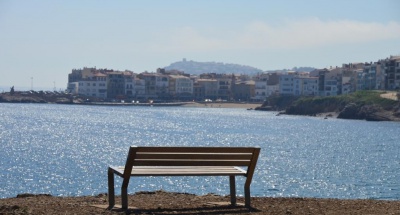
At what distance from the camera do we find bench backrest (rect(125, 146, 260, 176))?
33.1 ft

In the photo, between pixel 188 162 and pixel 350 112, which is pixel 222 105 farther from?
pixel 188 162

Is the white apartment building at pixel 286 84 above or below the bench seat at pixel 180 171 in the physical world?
above

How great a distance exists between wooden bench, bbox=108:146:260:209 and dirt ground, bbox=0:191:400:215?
0.30 m

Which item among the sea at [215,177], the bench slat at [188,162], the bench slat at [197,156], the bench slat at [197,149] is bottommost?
the sea at [215,177]

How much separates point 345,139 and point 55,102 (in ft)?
399

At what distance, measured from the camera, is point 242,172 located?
10.8m

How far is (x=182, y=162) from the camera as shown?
10367 millimetres

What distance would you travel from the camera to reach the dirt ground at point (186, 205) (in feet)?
33.7

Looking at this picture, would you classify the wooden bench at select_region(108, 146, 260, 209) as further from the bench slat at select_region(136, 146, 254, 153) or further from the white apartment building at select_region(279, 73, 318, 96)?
the white apartment building at select_region(279, 73, 318, 96)

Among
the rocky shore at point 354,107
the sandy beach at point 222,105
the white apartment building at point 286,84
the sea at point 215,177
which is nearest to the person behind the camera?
the sea at point 215,177

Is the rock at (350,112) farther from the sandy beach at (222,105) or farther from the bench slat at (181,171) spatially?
the bench slat at (181,171)

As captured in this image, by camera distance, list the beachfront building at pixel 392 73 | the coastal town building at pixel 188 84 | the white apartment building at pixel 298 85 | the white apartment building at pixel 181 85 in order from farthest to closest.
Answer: the white apartment building at pixel 181 85 → the white apartment building at pixel 298 85 → the coastal town building at pixel 188 84 → the beachfront building at pixel 392 73

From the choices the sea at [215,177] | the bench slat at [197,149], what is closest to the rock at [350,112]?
the sea at [215,177]

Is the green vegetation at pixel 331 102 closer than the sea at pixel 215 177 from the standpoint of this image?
No
